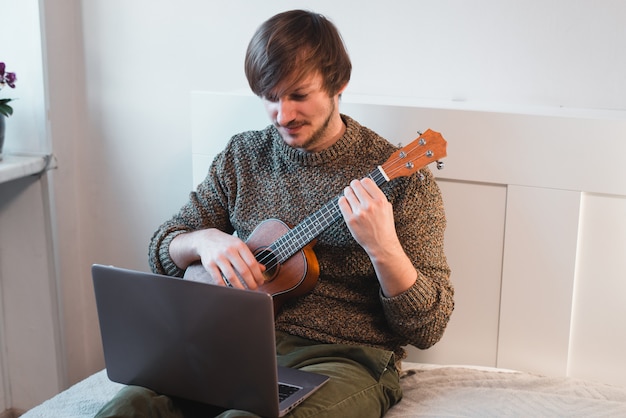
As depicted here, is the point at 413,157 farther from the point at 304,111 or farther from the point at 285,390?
the point at 285,390

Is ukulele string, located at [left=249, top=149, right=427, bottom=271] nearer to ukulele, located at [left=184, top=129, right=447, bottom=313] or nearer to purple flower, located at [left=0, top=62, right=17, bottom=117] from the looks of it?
ukulele, located at [left=184, top=129, right=447, bottom=313]

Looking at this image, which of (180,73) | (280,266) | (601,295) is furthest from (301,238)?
(180,73)

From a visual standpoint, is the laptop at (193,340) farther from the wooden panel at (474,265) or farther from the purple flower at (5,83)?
the purple flower at (5,83)

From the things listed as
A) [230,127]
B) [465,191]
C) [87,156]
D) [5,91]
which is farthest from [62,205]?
[465,191]

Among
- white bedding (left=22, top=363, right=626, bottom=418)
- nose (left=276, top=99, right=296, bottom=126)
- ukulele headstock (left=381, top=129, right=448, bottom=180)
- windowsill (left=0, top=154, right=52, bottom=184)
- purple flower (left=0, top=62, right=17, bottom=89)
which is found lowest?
white bedding (left=22, top=363, right=626, bottom=418)

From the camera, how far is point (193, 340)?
116 cm

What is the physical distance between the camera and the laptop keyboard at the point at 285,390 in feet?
4.04

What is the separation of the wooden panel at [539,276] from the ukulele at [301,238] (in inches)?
11.3

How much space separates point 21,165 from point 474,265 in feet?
3.50

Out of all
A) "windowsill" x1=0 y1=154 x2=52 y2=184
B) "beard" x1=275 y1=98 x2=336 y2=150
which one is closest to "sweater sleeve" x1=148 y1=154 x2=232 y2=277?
"beard" x1=275 y1=98 x2=336 y2=150

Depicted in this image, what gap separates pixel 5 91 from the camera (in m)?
1.98

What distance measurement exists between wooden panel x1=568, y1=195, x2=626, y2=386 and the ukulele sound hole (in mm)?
574

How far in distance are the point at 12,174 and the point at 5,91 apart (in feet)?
0.74

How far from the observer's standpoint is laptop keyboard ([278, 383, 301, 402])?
1.23 meters
